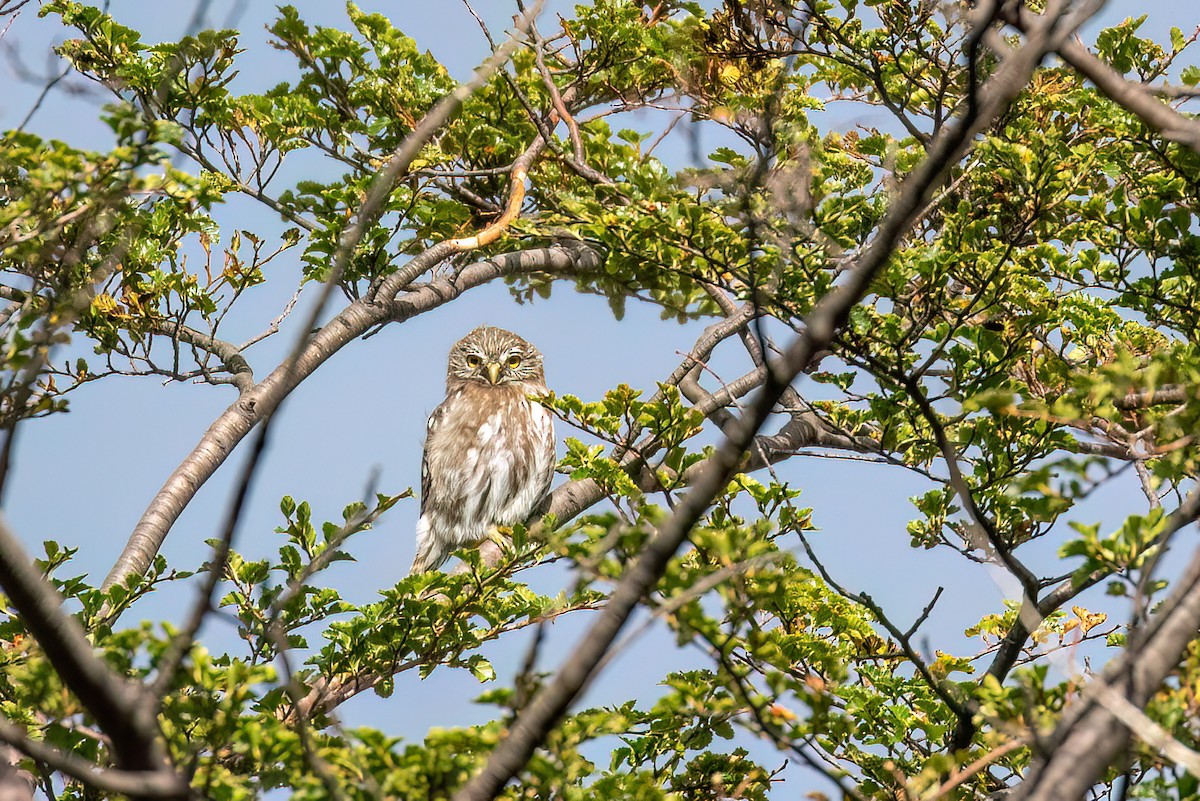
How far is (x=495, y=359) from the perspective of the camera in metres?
7.77

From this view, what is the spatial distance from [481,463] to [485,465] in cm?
3

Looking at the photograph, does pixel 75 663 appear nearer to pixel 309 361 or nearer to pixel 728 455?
pixel 728 455

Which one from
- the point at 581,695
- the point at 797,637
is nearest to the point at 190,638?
the point at 581,695

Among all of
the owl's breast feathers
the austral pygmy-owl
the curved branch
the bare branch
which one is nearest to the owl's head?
the austral pygmy-owl

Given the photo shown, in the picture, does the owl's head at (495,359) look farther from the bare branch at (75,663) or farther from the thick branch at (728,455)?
the bare branch at (75,663)

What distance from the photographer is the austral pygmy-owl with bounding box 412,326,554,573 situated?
6.99m

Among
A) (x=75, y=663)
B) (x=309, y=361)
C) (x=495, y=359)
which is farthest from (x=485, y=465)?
(x=75, y=663)

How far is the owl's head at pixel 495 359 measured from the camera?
7734 millimetres

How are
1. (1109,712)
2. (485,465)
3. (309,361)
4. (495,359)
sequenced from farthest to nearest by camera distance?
(495,359), (485,465), (309,361), (1109,712)

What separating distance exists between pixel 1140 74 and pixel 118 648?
3791mm

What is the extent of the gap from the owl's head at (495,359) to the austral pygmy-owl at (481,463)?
18mm

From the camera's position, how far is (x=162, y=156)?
2725 millimetres

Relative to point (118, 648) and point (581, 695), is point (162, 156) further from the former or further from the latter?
point (581, 695)

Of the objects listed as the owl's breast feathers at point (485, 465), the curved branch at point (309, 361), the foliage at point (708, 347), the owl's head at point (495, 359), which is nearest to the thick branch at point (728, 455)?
the foliage at point (708, 347)
